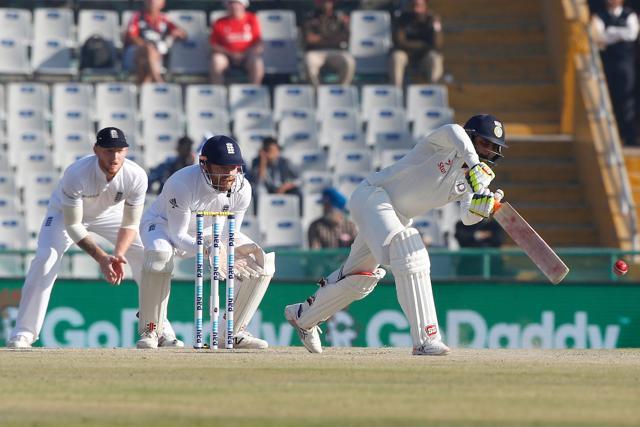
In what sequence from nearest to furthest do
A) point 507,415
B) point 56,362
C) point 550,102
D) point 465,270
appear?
1. point 507,415
2. point 56,362
3. point 465,270
4. point 550,102

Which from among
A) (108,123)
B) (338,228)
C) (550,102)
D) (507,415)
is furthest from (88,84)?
(507,415)

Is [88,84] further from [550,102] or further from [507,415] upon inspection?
[507,415]

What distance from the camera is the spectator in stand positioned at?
63.0 ft

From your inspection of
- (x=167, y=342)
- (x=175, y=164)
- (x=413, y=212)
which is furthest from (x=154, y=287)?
(x=175, y=164)

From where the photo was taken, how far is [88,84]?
61.5ft

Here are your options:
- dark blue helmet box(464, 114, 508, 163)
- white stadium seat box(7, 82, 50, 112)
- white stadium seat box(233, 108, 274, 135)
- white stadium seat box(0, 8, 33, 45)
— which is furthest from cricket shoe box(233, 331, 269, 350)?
white stadium seat box(0, 8, 33, 45)

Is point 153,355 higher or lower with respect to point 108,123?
lower

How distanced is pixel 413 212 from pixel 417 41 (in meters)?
9.01

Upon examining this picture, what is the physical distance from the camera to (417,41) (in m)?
19.4

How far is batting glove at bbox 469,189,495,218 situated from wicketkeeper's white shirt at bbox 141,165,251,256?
182 cm

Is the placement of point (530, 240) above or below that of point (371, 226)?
below

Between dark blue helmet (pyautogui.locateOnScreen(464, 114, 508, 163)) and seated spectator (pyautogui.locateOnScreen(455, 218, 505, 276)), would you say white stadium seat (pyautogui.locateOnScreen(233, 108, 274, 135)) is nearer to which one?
seated spectator (pyautogui.locateOnScreen(455, 218, 505, 276))

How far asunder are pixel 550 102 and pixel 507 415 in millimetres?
13339

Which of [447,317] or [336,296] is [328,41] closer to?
[447,317]
